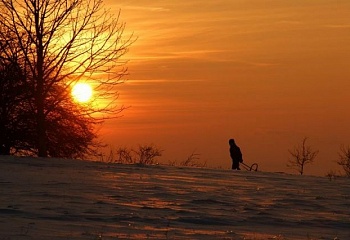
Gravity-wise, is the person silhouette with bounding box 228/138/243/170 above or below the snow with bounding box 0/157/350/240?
above

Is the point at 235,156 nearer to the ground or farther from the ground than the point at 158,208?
farther from the ground

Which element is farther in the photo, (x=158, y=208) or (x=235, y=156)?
(x=235, y=156)

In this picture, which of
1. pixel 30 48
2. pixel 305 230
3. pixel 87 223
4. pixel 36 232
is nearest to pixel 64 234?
pixel 36 232

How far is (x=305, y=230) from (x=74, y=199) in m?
3.54

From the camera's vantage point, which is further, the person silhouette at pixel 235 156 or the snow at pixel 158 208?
the person silhouette at pixel 235 156

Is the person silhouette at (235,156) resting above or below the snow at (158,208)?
above

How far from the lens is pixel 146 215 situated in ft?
30.8

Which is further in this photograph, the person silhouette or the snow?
the person silhouette

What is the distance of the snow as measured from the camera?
7.98 m

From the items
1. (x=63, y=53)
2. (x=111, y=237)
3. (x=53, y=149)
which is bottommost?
(x=111, y=237)

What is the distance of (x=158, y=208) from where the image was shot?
33.7 ft

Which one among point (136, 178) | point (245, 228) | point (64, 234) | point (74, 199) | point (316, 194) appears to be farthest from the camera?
point (136, 178)

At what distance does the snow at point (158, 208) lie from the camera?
26.2 ft

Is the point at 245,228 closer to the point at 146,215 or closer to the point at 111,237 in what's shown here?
the point at 146,215
